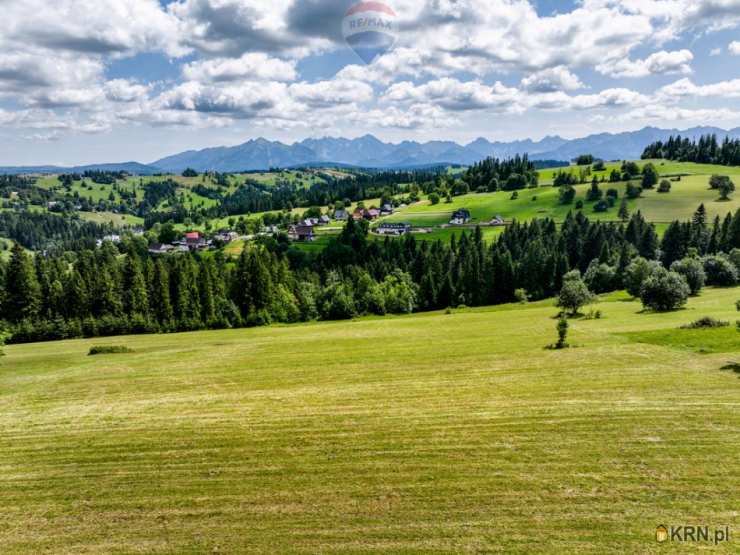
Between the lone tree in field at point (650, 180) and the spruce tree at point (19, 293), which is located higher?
the lone tree in field at point (650, 180)

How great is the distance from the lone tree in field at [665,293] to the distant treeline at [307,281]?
92.8 feet

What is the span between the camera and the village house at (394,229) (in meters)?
189

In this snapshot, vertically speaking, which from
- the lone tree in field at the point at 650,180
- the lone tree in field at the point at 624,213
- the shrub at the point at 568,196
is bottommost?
the lone tree in field at the point at 624,213

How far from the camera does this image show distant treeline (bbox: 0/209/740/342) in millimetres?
77312

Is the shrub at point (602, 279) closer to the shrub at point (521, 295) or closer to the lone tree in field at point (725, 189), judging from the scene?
the shrub at point (521, 295)

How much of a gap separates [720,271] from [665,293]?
30.8m

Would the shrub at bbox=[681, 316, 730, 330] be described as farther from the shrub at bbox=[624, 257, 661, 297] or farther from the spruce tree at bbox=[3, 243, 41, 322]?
the spruce tree at bbox=[3, 243, 41, 322]

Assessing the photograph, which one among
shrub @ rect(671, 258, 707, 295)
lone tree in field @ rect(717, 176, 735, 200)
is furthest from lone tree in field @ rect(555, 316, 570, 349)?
lone tree in field @ rect(717, 176, 735, 200)

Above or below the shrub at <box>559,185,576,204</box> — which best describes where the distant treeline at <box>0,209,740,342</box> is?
below

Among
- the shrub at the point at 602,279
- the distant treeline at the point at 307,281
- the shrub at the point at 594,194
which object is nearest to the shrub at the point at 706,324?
the distant treeline at the point at 307,281

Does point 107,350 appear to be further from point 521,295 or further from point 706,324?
point 521,295

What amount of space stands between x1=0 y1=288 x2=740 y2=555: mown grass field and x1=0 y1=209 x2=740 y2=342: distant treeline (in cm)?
3558

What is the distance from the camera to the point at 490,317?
7144cm

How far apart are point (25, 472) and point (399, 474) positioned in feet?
65.8
